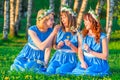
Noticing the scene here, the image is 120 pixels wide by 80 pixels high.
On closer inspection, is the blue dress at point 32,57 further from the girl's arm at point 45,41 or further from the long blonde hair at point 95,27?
the long blonde hair at point 95,27

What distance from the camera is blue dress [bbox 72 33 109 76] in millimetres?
12211

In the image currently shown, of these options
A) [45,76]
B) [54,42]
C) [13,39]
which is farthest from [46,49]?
[13,39]

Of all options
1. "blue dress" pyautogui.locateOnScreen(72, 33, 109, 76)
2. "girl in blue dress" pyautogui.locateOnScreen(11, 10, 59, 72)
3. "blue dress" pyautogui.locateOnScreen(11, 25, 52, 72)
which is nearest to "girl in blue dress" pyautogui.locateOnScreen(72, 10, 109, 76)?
"blue dress" pyautogui.locateOnScreen(72, 33, 109, 76)

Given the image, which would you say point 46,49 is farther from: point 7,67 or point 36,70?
point 7,67

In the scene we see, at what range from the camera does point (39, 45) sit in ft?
40.8

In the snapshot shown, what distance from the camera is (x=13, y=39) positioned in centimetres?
2984

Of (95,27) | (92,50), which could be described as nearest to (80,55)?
(92,50)

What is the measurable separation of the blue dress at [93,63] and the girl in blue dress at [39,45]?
83 centimetres

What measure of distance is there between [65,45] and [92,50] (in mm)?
685

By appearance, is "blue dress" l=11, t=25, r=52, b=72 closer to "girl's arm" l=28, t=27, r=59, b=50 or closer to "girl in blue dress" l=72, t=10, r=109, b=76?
"girl's arm" l=28, t=27, r=59, b=50

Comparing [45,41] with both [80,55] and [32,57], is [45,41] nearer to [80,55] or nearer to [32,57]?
[32,57]

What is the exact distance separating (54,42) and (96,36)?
1085mm

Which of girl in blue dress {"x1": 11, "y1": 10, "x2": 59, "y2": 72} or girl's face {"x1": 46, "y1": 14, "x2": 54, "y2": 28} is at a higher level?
girl's face {"x1": 46, "y1": 14, "x2": 54, "y2": 28}

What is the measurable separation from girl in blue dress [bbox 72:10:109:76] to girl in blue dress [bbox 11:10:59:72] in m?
0.79
